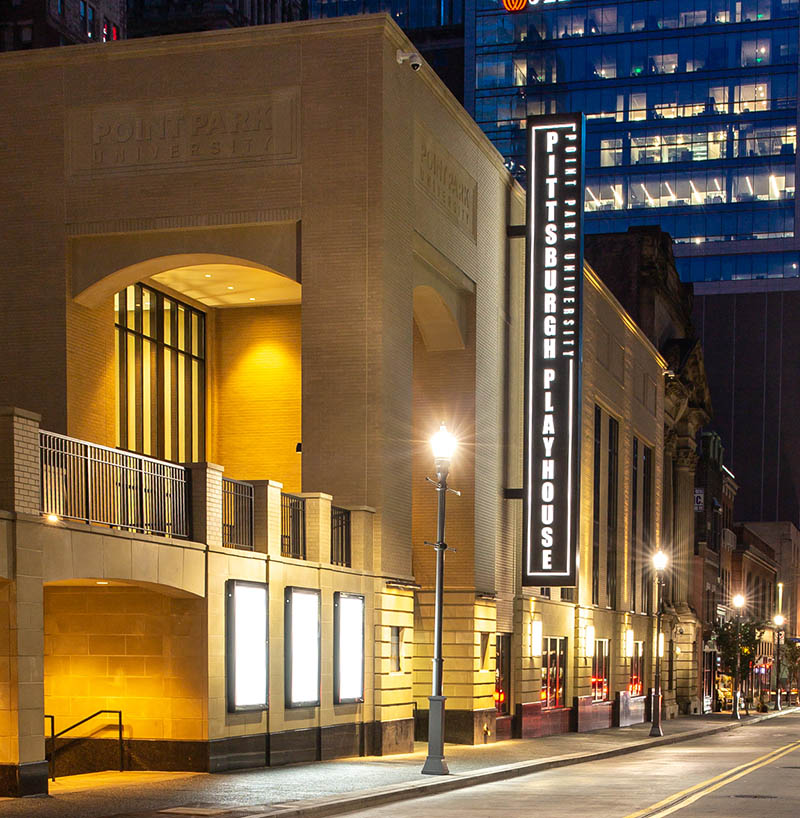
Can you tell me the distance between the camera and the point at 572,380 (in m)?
40.8

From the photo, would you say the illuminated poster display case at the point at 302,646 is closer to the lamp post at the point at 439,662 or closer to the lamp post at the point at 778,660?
the lamp post at the point at 439,662

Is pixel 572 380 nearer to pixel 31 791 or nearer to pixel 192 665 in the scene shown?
pixel 192 665

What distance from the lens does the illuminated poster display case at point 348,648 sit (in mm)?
29922

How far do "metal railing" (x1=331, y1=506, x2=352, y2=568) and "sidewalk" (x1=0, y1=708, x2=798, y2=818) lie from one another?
4.19 metres

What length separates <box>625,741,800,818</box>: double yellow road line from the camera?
2092 cm

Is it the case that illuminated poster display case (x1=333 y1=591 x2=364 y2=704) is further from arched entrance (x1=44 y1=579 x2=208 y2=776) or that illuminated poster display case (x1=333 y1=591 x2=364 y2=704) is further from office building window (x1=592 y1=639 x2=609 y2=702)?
office building window (x1=592 y1=639 x2=609 y2=702)

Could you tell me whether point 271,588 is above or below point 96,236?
below

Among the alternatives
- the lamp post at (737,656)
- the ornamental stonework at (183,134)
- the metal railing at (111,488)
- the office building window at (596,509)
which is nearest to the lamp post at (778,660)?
the lamp post at (737,656)

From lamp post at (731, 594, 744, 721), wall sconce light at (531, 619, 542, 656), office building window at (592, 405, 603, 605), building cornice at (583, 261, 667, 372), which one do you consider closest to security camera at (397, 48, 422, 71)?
building cornice at (583, 261, 667, 372)

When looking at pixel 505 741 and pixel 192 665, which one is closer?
pixel 192 665

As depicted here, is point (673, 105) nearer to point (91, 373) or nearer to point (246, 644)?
point (91, 373)

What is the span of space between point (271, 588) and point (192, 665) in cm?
291

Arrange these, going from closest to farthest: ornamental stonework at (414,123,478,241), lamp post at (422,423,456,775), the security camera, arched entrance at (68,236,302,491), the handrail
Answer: the handrail → lamp post at (422,423,456,775) → arched entrance at (68,236,302,491) → the security camera → ornamental stonework at (414,123,478,241)

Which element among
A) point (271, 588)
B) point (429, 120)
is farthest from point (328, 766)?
point (429, 120)
